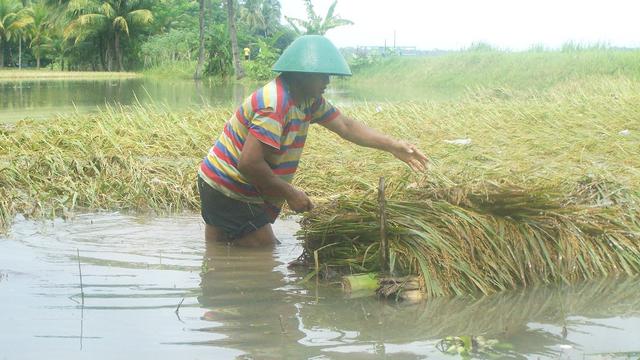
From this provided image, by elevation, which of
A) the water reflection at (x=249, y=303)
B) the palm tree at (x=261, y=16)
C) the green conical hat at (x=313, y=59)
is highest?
the palm tree at (x=261, y=16)

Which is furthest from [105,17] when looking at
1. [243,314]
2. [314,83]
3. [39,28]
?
[243,314]

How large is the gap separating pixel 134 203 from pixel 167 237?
83 centimetres

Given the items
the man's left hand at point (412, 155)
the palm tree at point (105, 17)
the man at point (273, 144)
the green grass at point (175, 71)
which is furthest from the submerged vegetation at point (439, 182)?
the palm tree at point (105, 17)

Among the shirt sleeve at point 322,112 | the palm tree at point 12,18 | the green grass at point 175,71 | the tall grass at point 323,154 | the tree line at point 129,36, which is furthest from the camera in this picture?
the palm tree at point 12,18

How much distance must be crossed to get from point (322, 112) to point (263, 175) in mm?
484

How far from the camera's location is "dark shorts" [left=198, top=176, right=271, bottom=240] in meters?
4.03

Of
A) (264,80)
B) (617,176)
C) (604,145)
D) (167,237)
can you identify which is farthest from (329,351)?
(264,80)

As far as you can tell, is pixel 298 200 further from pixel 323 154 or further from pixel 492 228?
pixel 323 154

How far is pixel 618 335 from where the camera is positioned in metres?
3.11

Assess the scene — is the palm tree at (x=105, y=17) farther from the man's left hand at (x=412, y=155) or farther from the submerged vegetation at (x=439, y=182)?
the man's left hand at (x=412, y=155)

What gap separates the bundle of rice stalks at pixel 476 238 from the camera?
3.62 meters

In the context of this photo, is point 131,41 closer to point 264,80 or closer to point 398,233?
point 264,80

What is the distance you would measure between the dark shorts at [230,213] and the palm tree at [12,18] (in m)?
38.5

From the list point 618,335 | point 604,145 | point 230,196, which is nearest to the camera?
point 618,335
